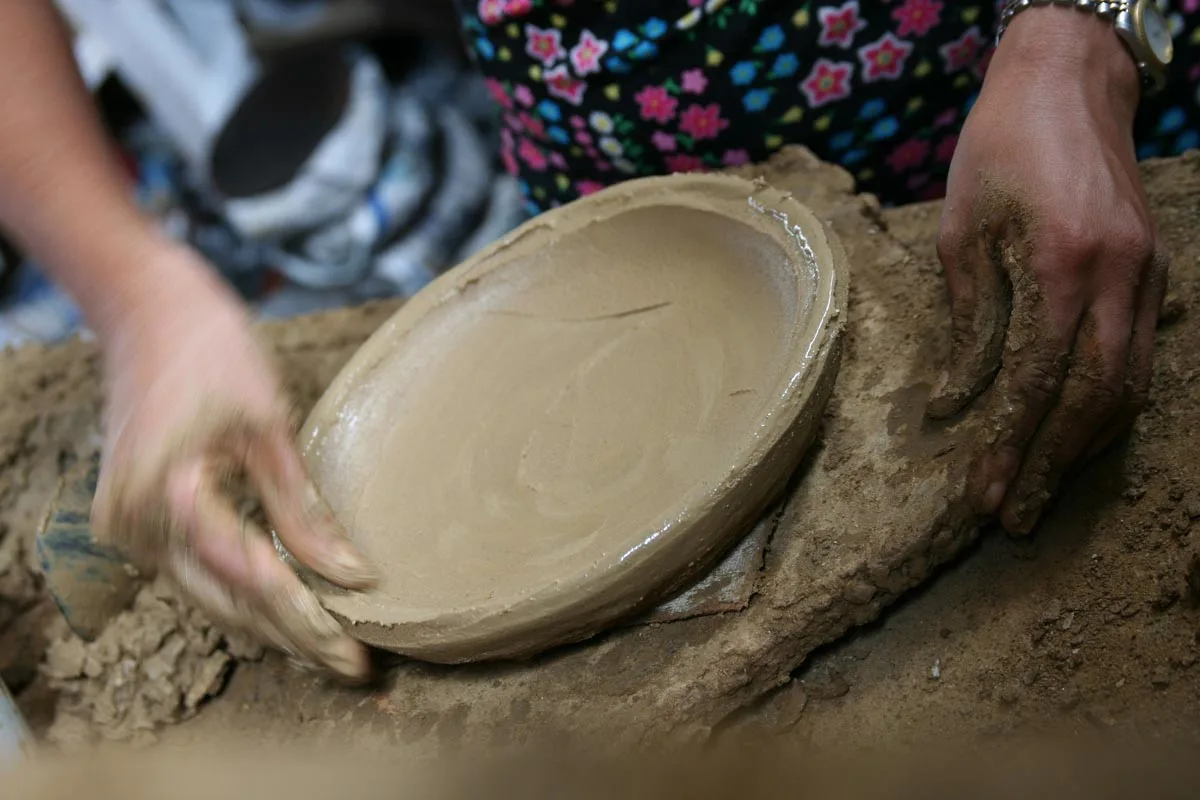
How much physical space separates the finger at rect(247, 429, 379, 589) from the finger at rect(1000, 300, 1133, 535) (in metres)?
0.90

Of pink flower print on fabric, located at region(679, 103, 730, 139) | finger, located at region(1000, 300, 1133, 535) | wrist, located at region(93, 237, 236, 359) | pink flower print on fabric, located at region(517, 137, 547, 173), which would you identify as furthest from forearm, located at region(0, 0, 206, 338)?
finger, located at region(1000, 300, 1133, 535)

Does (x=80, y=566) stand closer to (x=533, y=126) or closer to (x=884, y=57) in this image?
(x=533, y=126)

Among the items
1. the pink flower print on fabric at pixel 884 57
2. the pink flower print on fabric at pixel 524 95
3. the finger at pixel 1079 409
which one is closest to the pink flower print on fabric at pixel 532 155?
the pink flower print on fabric at pixel 524 95

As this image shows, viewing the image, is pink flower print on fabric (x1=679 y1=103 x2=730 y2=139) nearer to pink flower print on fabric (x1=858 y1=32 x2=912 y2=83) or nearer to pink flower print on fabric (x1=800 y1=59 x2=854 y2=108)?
pink flower print on fabric (x1=800 y1=59 x2=854 y2=108)

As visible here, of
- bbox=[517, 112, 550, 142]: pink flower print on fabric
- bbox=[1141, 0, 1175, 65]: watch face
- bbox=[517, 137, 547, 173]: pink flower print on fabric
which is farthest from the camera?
bbox=[517, 137, 547, 173]: pink flower print on fabric

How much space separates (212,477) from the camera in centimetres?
123

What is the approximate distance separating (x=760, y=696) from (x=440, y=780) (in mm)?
949

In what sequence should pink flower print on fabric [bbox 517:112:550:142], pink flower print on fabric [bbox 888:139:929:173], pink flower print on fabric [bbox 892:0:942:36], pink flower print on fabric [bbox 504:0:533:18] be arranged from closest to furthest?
pink flower print on fabric [bbox 892:0:942:36], pink flower print on fabric [bbox 504:0:533:18], pink flower print on fabric [bbox 888:139:929:173], pink flower print on fabric [bbox 517:112:550:142]

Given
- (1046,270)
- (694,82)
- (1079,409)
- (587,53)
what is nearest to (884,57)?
(694,82)

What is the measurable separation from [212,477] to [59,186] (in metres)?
0.54

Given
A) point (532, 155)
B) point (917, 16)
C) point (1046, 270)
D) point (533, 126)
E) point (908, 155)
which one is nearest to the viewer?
point (1046, 270)

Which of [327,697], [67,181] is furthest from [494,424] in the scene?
[67,181]

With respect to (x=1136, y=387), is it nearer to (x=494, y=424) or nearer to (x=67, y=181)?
(x=494, y=424)

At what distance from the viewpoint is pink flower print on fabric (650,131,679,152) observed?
177 cm
